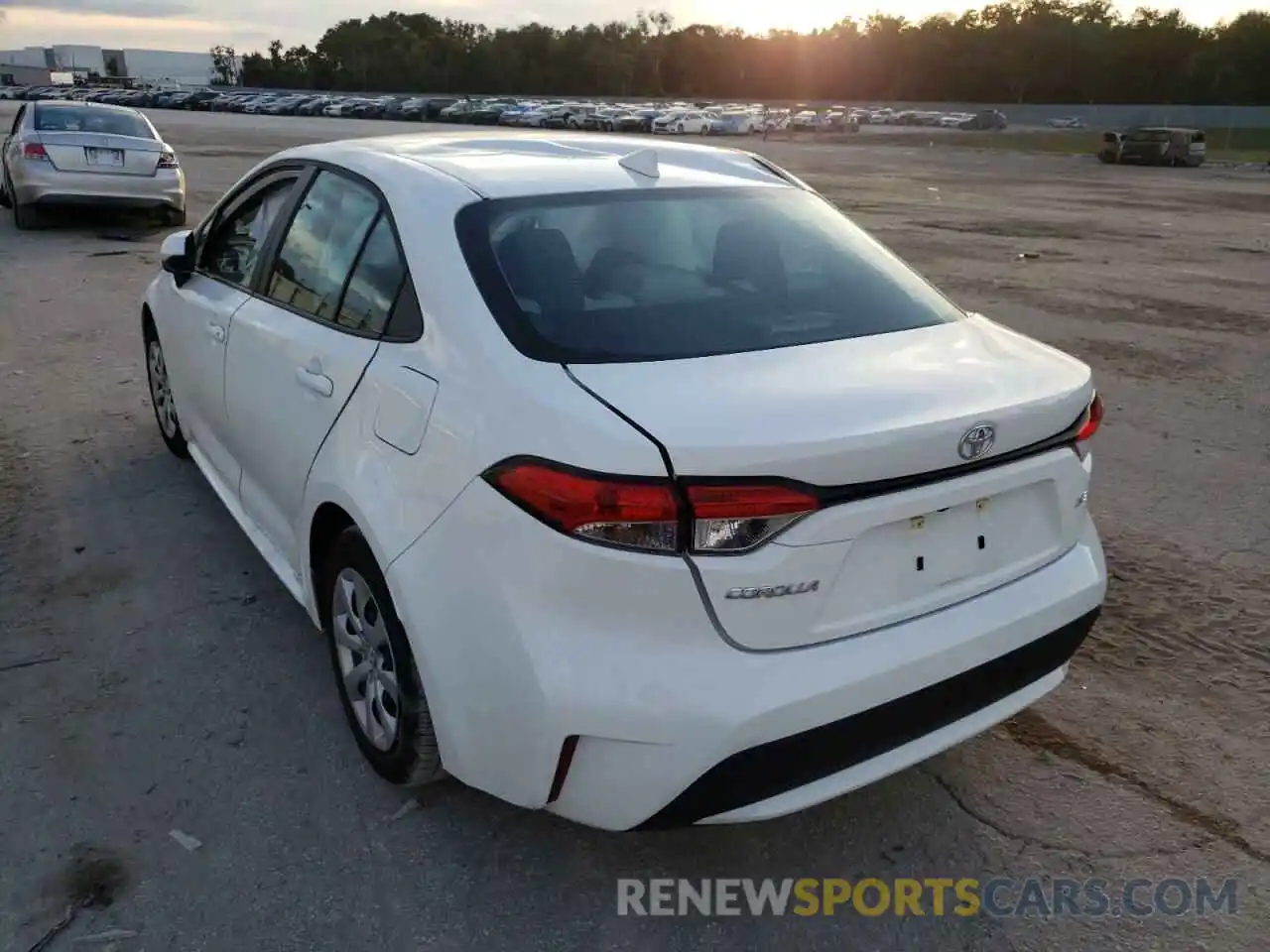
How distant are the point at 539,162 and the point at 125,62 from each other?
173 meters

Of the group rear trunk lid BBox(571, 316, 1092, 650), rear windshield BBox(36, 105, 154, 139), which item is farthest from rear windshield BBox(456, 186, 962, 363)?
rear windshield BBox(36, 105, 154, 139)

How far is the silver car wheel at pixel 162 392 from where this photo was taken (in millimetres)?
5250

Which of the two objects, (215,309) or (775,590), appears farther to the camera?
(215,309)

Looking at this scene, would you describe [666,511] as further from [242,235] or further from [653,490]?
[242,235]

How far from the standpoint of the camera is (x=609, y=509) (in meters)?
2.13

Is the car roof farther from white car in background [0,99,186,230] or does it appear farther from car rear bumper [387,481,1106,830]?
white car in background [0,99,186,230]

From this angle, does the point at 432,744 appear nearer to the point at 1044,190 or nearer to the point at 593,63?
the point at 1044,190

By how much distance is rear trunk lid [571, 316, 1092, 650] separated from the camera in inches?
Answer: 85.4

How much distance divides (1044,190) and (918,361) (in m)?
26.3

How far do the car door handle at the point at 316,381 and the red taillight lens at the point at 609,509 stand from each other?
3.45 feet

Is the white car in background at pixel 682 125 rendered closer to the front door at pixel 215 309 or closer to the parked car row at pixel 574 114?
the parked car row at pixel 574 114

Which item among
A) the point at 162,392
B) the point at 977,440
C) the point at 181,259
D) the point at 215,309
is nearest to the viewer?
the point at 977,440

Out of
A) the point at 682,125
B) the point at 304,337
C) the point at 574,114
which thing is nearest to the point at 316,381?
the point at 304,337

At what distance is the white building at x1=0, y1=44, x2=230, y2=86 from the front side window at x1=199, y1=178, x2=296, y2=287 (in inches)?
6413
